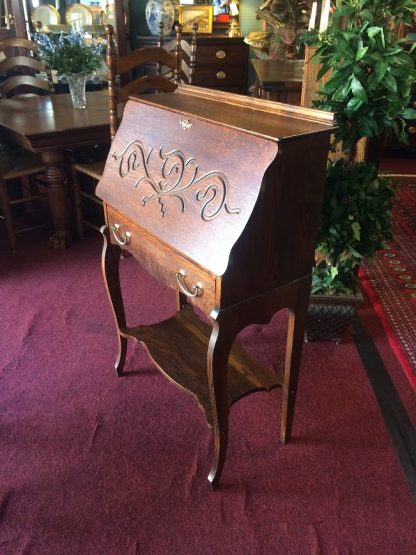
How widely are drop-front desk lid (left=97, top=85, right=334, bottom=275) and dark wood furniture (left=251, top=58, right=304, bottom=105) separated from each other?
166 centimetres

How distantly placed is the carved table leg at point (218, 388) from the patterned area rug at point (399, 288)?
90 centimetres

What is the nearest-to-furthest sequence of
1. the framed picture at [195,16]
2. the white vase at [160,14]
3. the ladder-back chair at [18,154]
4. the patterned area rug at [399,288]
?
the patterned area rug at [399,288]
the ladder-back chair at [18,154]
the white vase at [160,14]
the framed picture at [195,16]

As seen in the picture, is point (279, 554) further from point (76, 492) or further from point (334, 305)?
point (334, 305)

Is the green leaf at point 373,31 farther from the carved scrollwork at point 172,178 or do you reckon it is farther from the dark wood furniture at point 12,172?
the dark wood furniture at point 12,172

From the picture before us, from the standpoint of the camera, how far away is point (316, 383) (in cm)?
183

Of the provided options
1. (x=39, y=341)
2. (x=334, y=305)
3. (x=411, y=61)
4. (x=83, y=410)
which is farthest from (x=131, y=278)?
(x=411, y=61)

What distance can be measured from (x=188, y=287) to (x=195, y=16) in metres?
3.48

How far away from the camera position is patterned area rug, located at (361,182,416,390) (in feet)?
6.67

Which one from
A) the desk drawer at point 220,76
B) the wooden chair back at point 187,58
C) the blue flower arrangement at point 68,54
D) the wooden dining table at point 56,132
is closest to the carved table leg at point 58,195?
the wooden dining table at point 56,132

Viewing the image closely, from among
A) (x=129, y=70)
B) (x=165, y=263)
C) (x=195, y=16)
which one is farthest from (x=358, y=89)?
(x=195, y=16)

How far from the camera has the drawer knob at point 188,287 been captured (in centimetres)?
115

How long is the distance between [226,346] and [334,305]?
3.00 feet

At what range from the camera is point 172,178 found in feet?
3.91

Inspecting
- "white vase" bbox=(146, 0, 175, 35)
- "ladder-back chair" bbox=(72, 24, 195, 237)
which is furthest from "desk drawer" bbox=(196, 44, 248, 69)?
"ladder-back chair" bbox=(72, 24, 195, 237)
